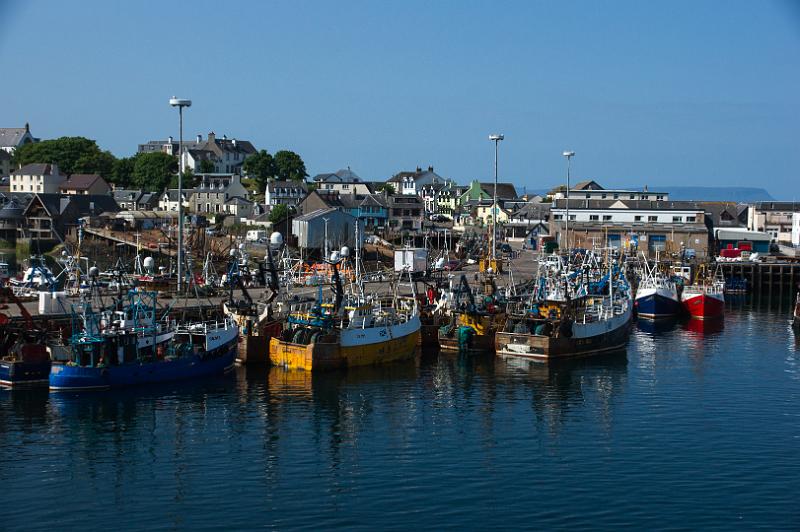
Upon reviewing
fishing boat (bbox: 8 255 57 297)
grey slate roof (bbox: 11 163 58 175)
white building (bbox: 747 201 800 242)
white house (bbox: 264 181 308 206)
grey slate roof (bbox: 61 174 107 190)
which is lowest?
fishing boat (bbox: 8 255 57 297)

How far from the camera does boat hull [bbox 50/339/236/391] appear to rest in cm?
3362

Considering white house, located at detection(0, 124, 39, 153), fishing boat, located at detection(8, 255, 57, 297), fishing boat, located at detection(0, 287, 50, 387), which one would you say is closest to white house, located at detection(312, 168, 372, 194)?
white house, located at detection(0, 124, 39, 153)

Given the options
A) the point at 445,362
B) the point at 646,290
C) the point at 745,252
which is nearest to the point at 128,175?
the point at 745,252

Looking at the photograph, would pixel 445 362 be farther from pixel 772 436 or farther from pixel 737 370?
pixel 772 436

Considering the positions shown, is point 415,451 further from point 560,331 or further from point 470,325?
point 470,325

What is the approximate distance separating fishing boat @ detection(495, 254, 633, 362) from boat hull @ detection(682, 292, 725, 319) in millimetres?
13238

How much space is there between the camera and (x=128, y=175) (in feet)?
409

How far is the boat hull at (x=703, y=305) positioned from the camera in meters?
58.7

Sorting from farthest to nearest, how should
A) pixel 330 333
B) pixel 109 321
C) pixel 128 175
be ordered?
pixel 128 175, pixel 330 333, pixel 109 321

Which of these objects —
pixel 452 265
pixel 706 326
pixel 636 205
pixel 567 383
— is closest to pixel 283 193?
pixel 636 205

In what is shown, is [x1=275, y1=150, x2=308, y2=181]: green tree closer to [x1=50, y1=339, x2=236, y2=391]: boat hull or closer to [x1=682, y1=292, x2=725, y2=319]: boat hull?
[x1=682, y1=292, x2=725, y2=319]: boat hull

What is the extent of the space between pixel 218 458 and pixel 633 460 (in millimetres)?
11463

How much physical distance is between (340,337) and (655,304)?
26.1 m

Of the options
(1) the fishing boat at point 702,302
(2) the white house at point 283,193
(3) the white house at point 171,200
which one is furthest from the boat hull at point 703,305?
(3) the white house at point 171,200
